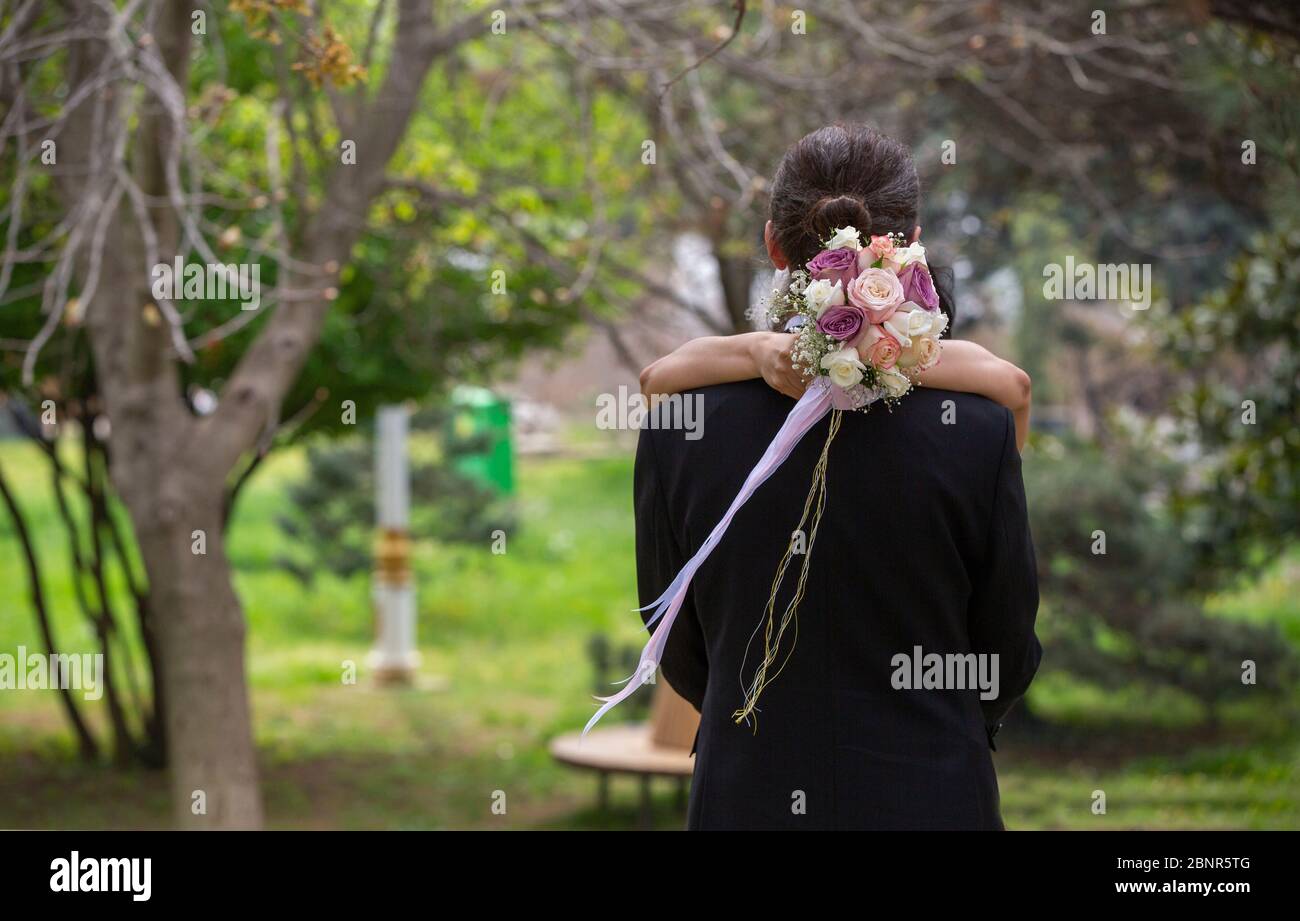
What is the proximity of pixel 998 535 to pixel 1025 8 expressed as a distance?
563 centimetres

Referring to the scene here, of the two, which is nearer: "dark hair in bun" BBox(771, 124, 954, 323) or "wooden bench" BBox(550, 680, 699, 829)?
"dark hair in bun" BBox(771, 124, 954, 323)

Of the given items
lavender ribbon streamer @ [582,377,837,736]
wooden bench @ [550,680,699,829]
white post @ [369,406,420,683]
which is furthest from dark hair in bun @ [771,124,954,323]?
white post @ [369,406,420,683]

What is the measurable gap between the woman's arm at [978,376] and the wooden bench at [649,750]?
475 centimetres

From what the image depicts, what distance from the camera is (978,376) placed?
204cm

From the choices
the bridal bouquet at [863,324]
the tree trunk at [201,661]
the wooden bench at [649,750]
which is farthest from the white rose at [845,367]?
the wooden bench at [649,750]

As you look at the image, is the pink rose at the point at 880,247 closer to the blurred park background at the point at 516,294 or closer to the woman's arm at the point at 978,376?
the woman's arm at the point at 978,376

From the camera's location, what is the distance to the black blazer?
2.00 metres

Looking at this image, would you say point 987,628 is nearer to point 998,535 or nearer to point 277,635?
point 998,535

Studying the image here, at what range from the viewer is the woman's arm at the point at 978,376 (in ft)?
6.68

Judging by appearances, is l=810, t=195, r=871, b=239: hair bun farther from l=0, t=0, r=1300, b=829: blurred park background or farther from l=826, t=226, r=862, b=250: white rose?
l=0, t=0, r=1300, b=829: blurred park background

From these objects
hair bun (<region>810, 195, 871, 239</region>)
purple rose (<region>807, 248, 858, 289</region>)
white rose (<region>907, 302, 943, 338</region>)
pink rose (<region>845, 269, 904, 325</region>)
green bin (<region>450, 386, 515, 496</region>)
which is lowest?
white rose (<region>907, 302, 943, 338</region>)

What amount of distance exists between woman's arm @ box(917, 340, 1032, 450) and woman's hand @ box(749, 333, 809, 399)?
0.58 feet

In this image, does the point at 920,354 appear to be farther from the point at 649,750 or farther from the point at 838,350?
the point at 649,750
